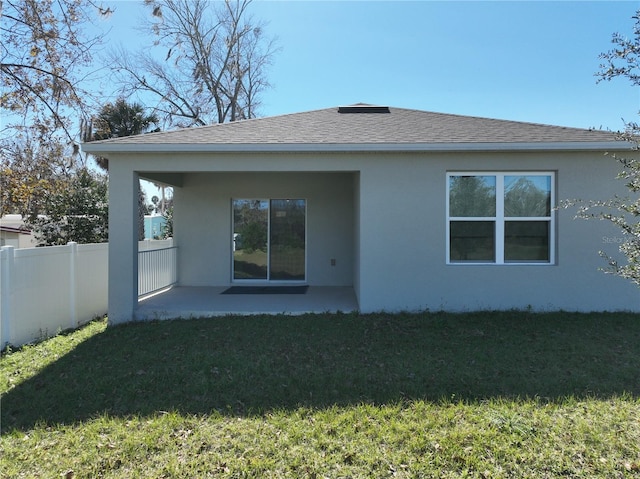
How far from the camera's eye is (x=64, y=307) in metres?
6.51

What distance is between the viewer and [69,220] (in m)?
10.3

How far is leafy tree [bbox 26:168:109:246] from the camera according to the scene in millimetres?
10266

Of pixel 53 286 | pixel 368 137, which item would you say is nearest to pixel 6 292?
pixel 53 286

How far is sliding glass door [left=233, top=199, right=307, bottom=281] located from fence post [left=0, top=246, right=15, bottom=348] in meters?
4.85

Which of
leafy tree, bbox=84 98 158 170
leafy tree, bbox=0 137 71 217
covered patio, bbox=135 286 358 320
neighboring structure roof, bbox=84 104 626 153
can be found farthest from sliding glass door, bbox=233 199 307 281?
leafy tree, bbox=84 98 158 170

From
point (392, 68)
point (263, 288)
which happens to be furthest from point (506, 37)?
point (263, 288)

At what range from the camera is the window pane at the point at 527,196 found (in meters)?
6.77

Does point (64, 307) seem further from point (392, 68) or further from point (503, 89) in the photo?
point (503, 89)

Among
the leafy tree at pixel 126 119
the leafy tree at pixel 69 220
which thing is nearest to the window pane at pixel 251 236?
the leafy tree at pixel 69 220

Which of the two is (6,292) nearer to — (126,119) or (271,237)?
(271,237)

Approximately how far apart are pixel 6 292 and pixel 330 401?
16.0 feet

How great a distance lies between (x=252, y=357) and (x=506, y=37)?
10398 mm

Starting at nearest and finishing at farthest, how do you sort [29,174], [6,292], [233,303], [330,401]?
[330,401] → [6,292] → [233,303] → [29,174]

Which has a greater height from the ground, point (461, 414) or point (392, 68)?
point (392, 68)
